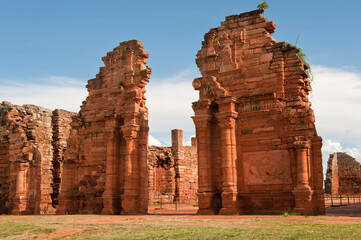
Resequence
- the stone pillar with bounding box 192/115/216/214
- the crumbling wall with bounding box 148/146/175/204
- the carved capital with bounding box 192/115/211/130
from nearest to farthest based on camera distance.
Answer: the stone pillar with bounding box 192/115/216/214 < the carved capital with bounding box 192/115/211/130 < the crumbling wall with bounding box 148/146/175/204

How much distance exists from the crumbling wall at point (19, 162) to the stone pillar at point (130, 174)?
215 inches

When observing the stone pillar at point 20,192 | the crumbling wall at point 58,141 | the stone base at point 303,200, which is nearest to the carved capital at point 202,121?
the stone base at point 303,200

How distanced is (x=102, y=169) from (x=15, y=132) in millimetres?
5303

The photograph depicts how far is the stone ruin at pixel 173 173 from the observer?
30.2 m

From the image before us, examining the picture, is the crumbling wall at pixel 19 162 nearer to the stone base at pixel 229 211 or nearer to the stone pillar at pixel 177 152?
the stone base at pixel 229 211

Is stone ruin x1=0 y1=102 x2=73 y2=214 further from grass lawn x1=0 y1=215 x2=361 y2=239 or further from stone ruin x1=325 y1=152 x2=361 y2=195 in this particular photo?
stone ruin x1=325 y1=152 x2=361 y2=195

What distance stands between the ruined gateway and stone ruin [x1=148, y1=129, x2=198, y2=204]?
12063 millimetres

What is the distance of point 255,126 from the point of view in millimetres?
13555

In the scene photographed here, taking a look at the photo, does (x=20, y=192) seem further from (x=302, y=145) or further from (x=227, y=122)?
(x=302, y=145)

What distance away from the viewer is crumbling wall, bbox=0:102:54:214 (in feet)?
60.4

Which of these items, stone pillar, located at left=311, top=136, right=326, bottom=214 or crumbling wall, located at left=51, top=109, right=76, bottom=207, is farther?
crumbling wall, located at left=51, top=109, right=76, bottom=207

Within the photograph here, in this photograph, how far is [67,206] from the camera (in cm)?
1725

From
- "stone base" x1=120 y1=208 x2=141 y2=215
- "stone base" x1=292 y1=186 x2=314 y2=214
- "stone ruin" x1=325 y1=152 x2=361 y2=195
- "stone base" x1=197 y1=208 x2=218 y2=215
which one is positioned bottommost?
"stone base" x1=120 y1=208 x2=141 y2=215

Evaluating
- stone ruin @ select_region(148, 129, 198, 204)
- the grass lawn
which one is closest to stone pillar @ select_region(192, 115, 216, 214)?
the grass lawn
